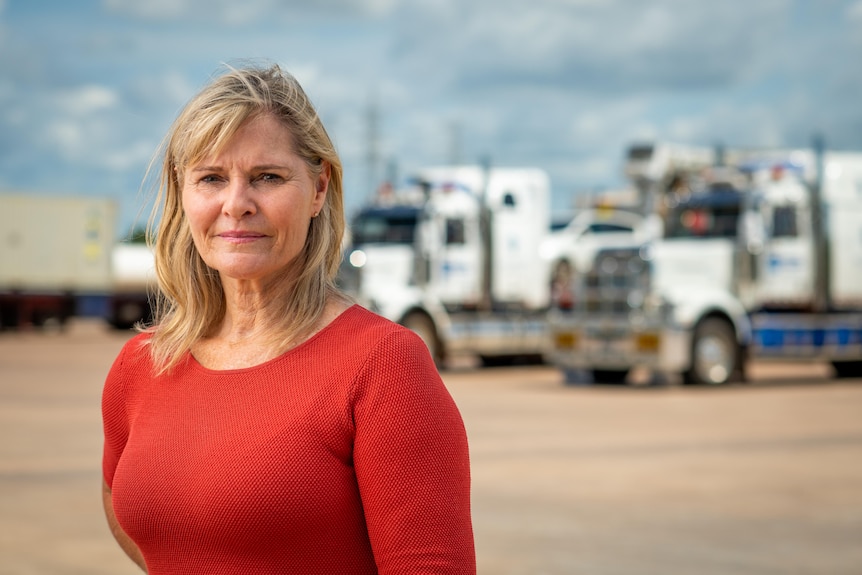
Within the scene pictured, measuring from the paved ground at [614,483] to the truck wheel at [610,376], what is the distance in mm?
2314

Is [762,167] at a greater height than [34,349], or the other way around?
[762,167]

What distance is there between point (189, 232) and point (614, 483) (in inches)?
288

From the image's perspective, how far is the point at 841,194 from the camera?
20.5m

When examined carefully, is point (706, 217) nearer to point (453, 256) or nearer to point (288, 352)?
point (453, 256)

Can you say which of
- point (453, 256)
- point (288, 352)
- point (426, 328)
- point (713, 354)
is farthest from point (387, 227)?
point (288, 352)

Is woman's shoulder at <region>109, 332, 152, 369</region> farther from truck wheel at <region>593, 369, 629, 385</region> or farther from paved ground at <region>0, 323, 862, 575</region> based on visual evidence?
truck wheel at <region>593, 369, 629, 385</region>

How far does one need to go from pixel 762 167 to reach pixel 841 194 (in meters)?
1.44

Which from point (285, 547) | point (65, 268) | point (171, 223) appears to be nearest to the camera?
A: point (285, 547)

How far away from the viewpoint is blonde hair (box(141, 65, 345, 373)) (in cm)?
221

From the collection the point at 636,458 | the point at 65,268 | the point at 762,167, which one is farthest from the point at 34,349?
the point at 636,458

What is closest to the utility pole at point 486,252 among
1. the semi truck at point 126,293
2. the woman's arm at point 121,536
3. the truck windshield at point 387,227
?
the truck windshield at point 387,227

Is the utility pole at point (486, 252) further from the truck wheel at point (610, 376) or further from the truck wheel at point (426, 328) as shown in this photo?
the truck wheel at point (610, 376)

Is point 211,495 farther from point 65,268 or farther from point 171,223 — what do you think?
point 65,268

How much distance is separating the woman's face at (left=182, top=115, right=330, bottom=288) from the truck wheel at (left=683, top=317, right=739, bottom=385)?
1643 centimetres
